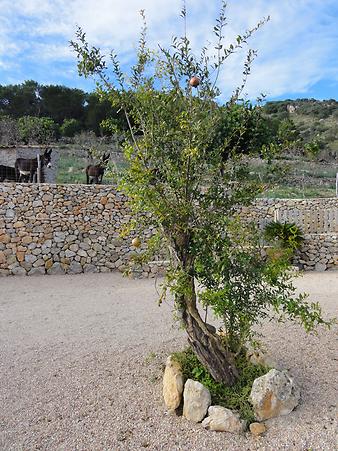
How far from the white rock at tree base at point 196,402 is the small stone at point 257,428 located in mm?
389

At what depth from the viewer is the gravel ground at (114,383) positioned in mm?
3076

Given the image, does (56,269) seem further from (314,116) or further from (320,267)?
(314,116)

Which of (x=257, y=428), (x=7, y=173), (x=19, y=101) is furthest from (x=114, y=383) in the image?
(x=19, y=101)

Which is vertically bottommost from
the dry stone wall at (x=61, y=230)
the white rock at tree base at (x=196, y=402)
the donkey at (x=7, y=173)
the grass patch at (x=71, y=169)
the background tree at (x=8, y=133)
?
the white rock at tree base at (x=196, y=402)

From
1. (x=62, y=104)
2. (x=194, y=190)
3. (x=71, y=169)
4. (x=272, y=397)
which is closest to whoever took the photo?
(x=272, y=397)

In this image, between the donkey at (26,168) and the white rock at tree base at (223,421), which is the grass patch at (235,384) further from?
the donkey at (26,168)

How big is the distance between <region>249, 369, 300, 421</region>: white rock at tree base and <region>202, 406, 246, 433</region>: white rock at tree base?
19 cm

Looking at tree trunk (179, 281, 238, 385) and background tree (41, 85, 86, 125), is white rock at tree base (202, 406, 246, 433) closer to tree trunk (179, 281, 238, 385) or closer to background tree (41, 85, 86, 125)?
tree trunk (179, 281, 238, 385)

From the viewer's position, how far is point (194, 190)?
350 cm

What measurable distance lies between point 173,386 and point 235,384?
0.58 m

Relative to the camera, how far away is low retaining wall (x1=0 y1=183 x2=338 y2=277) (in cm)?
1003

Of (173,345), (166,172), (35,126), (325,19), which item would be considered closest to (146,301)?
(173,345)

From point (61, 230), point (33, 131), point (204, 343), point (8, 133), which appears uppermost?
point (33, 131)

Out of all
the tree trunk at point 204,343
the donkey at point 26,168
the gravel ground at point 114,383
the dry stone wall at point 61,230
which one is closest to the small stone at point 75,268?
the dry stone wall at point 61,230
